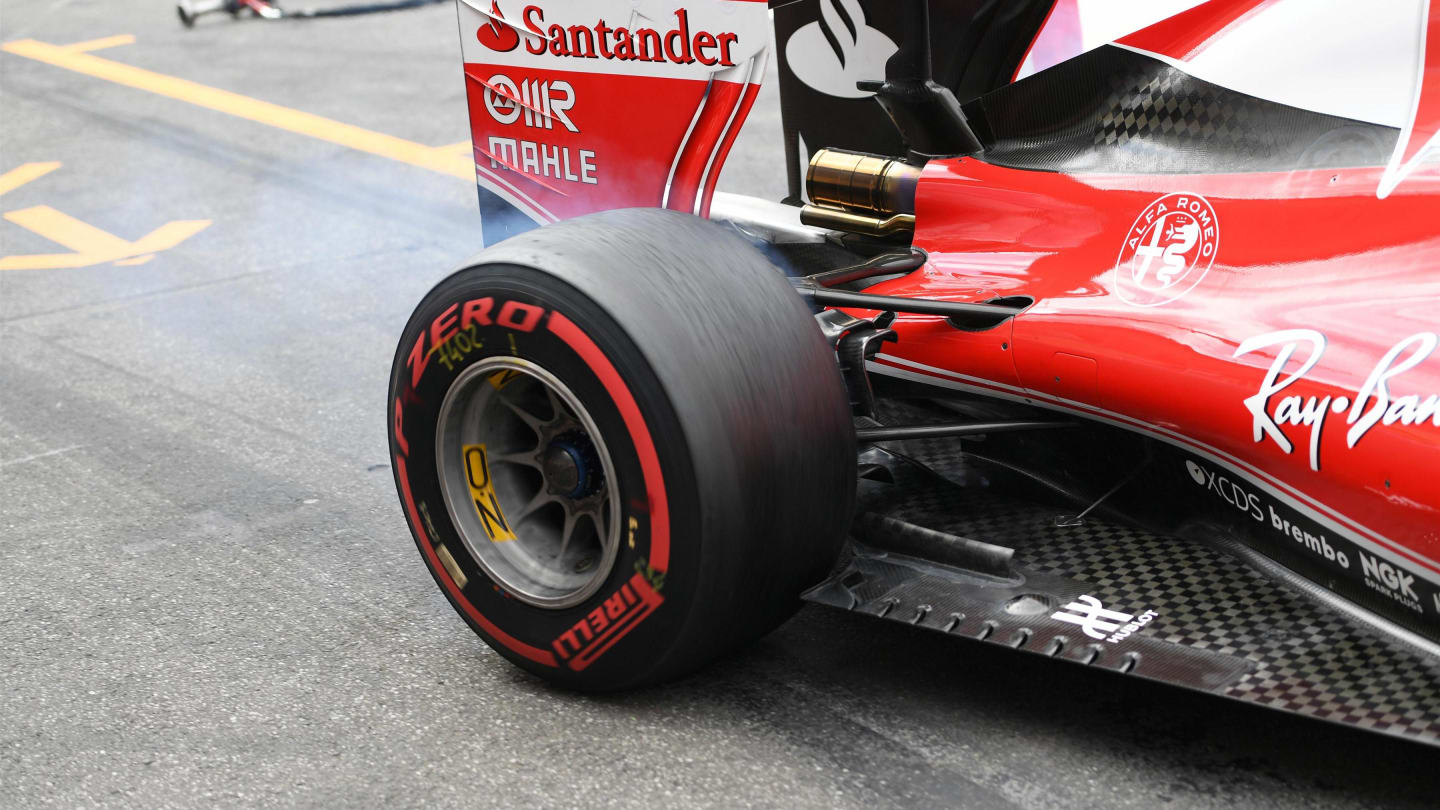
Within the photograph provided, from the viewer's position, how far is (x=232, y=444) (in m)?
4.09

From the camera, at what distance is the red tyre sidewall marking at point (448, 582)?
2.62 meters

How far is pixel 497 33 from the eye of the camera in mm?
3305

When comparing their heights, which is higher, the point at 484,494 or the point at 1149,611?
the point at 484,494

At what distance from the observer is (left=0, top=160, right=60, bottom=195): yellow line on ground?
7.34 m

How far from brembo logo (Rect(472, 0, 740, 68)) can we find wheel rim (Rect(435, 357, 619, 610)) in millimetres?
837

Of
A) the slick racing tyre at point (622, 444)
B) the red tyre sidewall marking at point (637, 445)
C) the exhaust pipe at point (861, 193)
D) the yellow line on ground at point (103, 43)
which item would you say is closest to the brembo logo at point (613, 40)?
the exhaust pipe at point (861, 193)

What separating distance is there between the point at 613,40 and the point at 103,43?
9.20 metres

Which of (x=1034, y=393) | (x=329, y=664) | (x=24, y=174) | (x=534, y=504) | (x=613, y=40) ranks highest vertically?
(x=613, y=40)

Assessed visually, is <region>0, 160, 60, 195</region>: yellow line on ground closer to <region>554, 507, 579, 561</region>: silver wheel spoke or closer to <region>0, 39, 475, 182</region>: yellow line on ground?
<region>0, 39, 475, 182</region>: yellow line on ground

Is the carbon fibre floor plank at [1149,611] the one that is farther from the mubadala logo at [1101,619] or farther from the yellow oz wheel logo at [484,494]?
the yellow oz wheel logo at [484,494]

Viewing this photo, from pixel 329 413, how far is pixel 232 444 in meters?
0.30

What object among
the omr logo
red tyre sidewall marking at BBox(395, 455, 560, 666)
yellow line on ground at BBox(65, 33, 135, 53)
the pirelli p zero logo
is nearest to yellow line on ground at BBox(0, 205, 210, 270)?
the omr logo

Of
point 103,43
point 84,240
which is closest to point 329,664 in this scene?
point 84,240

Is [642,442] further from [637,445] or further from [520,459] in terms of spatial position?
[520,459]
